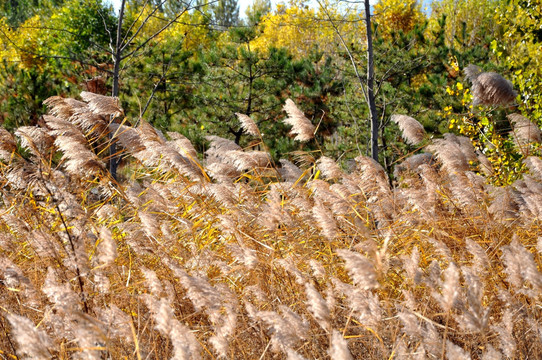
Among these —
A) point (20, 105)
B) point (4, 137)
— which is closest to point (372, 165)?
point (4, 137)

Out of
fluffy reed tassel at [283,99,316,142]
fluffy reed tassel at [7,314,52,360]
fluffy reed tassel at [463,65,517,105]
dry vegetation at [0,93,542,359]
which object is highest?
fluffy reed tassel at [463,65,517,105]

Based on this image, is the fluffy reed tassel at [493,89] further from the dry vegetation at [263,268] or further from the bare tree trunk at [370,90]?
the bare tree trunk at [370,90]

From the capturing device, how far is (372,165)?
3.31m

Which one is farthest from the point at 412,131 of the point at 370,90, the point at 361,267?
the point at 361,267

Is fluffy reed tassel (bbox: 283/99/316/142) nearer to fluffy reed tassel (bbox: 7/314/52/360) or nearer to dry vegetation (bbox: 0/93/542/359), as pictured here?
dry vegetation (bbox: 0/93/542/359)

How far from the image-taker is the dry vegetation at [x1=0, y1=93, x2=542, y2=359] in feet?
5.24

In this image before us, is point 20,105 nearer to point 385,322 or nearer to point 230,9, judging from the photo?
point 385,322

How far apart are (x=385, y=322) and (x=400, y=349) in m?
0.62

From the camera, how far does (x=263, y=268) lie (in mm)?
2477

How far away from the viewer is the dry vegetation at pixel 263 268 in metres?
1.60

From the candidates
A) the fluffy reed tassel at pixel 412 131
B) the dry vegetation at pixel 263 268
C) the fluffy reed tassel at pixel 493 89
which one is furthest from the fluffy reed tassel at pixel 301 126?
the fluffy reed tassel at pixel 493 89

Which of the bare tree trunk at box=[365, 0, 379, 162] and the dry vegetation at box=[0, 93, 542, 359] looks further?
the bare tree trunk at box=[365, 0, 379, 162]

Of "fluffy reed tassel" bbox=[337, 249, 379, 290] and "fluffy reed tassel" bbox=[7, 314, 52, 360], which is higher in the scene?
"fluffy reed tassel" bbox=[337, 249, 379, 290]

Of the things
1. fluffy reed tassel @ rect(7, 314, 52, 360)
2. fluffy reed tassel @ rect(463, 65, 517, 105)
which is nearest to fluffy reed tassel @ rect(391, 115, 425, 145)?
fluffy reed tassel @ rect(463, 65, 517, 105)
